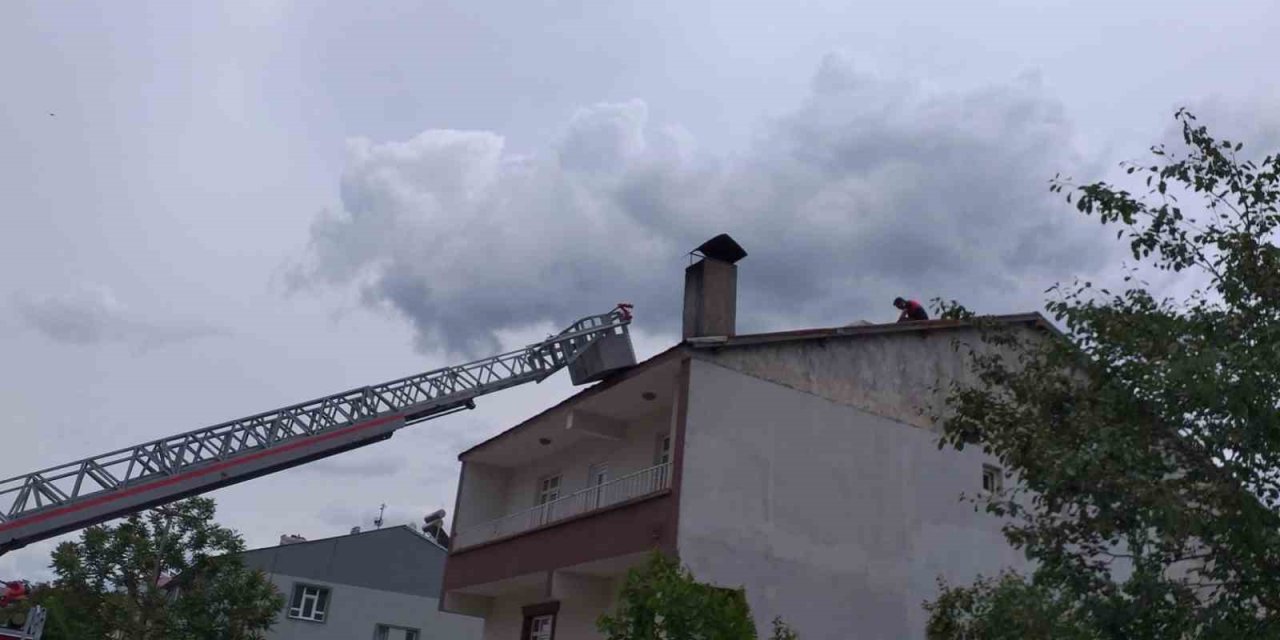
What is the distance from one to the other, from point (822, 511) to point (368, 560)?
3049cm

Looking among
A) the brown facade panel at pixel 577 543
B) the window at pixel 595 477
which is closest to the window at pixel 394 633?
the brown facade panel at pixel 577 543

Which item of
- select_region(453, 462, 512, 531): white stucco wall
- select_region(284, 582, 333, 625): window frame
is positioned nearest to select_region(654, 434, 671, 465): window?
select_region(453, 462, 512, 531): white stucco wall

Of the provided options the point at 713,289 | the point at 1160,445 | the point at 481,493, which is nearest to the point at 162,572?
the point at 481,493

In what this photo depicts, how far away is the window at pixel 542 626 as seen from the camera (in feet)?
77.7

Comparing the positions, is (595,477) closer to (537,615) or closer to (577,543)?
(537,615)

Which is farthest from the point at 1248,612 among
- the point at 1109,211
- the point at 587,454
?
the point at 587,454

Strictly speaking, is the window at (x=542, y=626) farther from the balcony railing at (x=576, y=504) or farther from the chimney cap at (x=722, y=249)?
the chimney cap at (x=722, y=249)

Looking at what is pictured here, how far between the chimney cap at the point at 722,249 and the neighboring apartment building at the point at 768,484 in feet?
0.14

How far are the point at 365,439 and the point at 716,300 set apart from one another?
834 centimetres

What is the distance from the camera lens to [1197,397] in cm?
1064

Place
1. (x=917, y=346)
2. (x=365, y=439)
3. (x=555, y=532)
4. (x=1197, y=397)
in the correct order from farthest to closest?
(x=365, y=439) < (x=917, y=346) < (x=555, y=532) < (x=1197, y=397)

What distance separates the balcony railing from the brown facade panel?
27 cm

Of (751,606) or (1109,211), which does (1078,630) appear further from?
(751,606)

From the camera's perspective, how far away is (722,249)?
23.0 m
